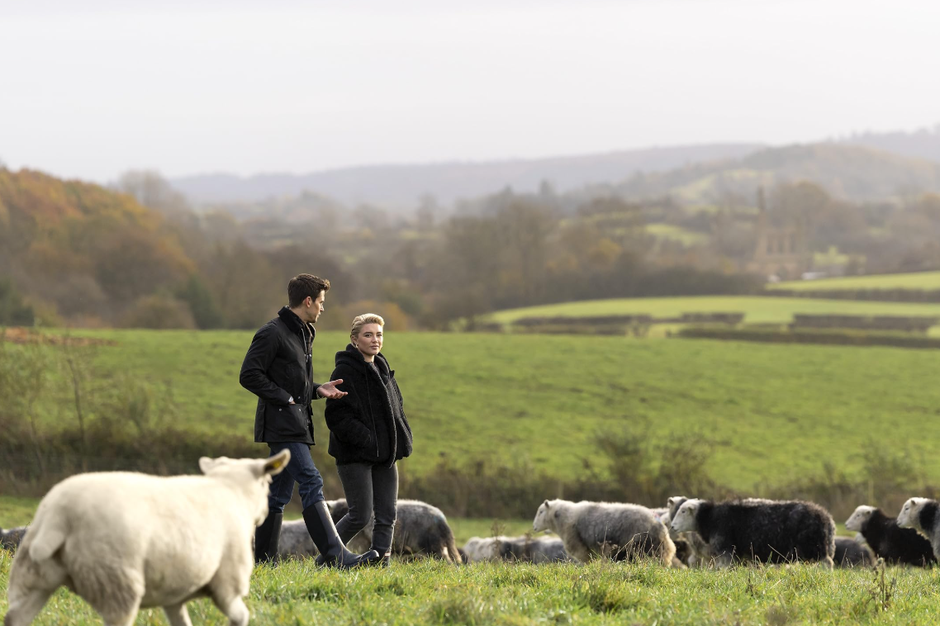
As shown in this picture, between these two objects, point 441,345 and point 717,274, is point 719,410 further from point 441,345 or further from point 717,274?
point 717,274

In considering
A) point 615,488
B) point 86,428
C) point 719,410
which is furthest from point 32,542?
point 719,410

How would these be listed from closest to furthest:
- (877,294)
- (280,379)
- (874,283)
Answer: (280,379), (877,294), (874,283)

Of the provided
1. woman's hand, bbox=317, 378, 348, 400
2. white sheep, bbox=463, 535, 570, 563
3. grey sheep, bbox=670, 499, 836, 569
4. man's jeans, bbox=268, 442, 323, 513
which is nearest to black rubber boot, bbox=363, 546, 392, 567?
man's jeans, bbox=268, 442, 323, 513

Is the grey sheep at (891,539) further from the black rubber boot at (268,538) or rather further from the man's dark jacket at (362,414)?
the black rubber boot at (268,538)

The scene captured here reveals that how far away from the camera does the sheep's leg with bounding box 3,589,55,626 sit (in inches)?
190

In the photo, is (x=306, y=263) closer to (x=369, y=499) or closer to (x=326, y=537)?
(x=369, y=499)

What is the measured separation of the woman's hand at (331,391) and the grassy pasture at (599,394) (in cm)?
2420

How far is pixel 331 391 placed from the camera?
333 inches

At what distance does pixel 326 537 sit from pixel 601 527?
22.3 ft

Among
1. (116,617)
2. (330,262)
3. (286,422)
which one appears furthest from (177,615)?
(330,262)

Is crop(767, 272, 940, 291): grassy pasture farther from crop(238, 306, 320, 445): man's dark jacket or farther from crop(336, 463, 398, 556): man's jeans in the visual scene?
crop(238, 306, 320, 445): man's dark jacket

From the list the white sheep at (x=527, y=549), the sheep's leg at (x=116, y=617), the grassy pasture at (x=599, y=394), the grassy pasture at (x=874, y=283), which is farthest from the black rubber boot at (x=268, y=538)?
the grassy pasture at (x=874, y=283)

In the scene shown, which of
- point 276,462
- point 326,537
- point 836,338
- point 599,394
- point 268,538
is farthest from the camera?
point 836,338

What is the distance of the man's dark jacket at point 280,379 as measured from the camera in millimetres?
8430
